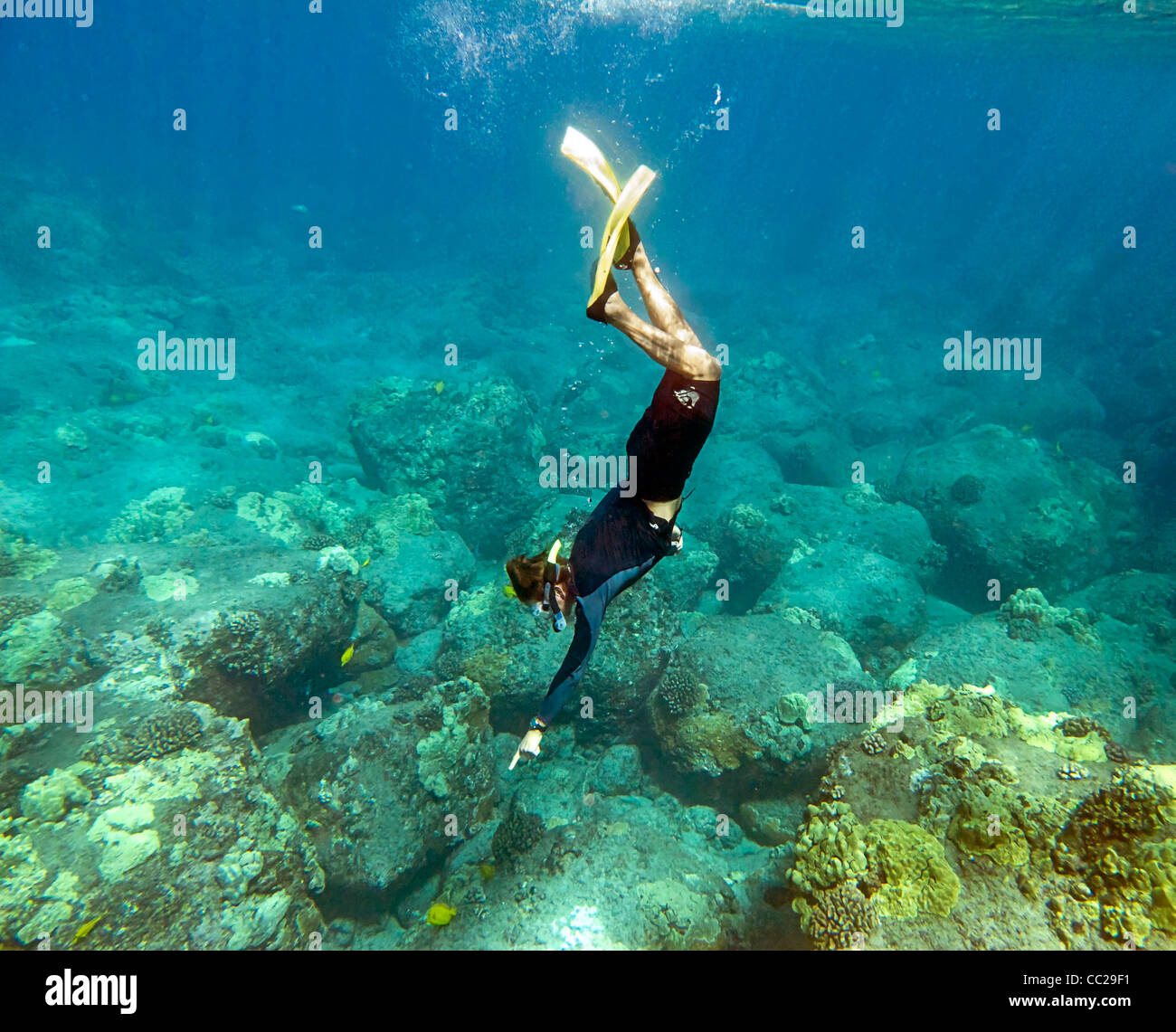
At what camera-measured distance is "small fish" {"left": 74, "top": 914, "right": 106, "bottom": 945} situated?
13.9 feet

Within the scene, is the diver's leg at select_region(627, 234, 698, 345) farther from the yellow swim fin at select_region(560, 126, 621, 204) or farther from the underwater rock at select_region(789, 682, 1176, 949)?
the underwater rock at select_region(789, 682, 1176, 949)

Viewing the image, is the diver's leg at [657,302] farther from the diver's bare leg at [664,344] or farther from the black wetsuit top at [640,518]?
the black wetsuit top at [640,518]

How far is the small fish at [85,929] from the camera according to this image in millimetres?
4246

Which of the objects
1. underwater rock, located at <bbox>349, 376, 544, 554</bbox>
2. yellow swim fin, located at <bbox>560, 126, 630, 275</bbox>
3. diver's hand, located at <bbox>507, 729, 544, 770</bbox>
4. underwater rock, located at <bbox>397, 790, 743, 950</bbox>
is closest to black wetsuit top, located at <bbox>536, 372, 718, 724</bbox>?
diver's hand, located at <bbox>507, 729, 544, 770</bbox>

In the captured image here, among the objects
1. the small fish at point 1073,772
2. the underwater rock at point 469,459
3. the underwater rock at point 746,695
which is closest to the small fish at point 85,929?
the underwater rock at point 746,695

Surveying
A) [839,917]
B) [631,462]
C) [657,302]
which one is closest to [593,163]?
[657,302]

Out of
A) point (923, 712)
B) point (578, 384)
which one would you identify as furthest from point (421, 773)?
point (578, 384)

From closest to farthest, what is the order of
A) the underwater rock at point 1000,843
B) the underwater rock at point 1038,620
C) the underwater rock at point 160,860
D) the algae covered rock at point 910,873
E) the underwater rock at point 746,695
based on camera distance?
1. the underwater rock at point 1000,843
2. the algae covered rock at point 910,873
3. the underwater rock at point 160,860
4. the underwater rock at point 746,695
5. the underwater rock at point 1038,620

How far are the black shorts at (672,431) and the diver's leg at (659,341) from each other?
0.08 metres

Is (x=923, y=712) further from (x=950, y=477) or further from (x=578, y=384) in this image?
(x=578, y=384)

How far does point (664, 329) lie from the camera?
2822 millimetres

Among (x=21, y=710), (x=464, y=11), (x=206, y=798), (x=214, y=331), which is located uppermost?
(x=464, y=11)

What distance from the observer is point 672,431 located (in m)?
2.95
